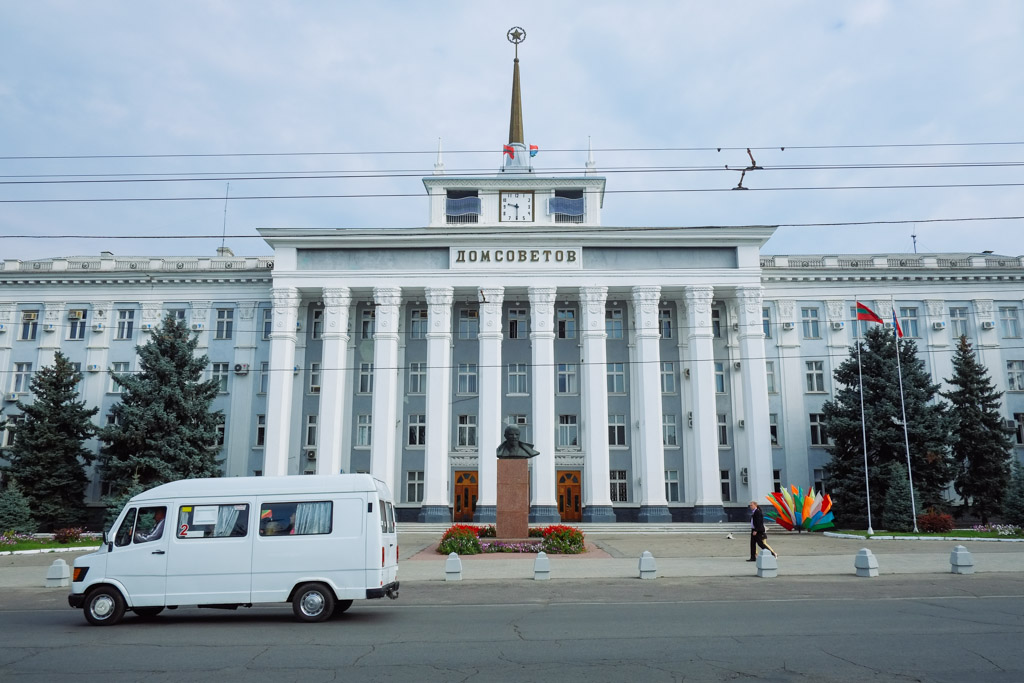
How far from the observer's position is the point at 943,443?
31781mm

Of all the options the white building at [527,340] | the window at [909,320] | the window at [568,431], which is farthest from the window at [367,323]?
the window at [909,320]

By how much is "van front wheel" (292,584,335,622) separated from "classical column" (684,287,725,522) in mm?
26577

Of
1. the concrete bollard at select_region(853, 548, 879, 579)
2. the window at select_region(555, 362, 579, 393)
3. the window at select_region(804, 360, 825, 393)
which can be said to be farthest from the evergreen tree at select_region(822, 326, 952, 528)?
the concrete bollard at select_region(853, 548, 879, 579)

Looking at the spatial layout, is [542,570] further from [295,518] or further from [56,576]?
[56,576]

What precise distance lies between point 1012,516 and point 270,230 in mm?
35382

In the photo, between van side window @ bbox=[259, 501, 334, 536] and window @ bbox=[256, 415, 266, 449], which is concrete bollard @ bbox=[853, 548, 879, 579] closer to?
van side window @ bbox=[259, 501, 334, 536]

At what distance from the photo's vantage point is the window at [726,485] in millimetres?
36963

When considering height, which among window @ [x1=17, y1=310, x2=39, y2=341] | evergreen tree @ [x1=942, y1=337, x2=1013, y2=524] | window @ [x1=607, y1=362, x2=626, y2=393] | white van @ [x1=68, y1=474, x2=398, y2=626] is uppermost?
window @ [x1=17, y1=310, x2=39, y2=341]

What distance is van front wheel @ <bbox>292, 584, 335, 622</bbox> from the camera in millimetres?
11102

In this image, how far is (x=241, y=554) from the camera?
11344 millimetres

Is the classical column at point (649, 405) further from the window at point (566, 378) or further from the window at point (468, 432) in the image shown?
the window at point (468, 432)

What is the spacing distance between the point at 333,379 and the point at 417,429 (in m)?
5.21

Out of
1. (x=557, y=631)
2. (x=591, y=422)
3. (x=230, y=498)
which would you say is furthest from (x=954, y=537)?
(x=230, y=498)

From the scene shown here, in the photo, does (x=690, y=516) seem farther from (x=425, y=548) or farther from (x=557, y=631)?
(x=557, y=631)
